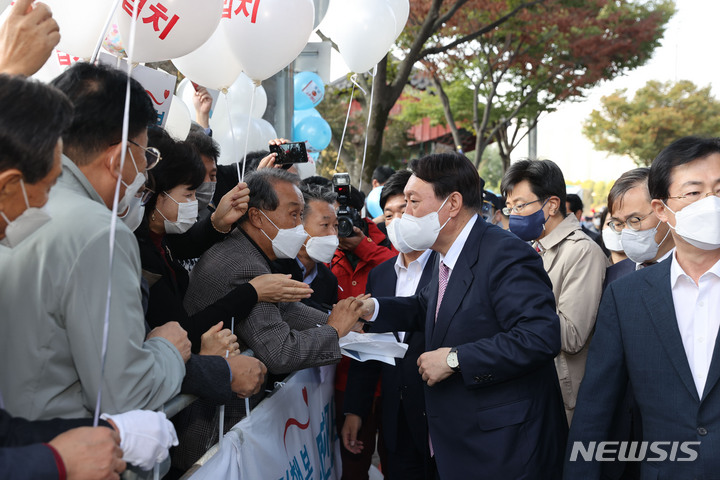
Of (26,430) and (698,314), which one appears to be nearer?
(26,430)

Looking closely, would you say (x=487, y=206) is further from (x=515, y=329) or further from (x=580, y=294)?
(x=515, y=329)

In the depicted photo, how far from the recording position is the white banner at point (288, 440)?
7.28ft

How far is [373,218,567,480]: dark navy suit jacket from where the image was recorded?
8.31 feet

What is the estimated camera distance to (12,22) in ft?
6.54

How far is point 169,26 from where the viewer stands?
3146 millimetres

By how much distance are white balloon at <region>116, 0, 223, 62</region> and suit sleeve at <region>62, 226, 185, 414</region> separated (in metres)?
1.68

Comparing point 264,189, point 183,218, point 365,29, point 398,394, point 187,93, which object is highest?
point 365,29

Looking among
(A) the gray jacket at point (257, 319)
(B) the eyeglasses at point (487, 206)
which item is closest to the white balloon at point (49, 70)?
(A) the gray jacket at point (257, 319)

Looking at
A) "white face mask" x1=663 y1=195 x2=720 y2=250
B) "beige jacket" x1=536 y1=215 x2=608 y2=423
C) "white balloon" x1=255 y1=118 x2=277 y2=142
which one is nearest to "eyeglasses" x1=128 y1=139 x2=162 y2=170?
"white face mask" x1=663 y1=195 x2=720 y2=250

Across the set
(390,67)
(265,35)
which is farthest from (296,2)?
(390,67)

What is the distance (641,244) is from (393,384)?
1.50 metres

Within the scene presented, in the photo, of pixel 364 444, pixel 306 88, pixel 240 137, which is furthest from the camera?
pixel 306 88

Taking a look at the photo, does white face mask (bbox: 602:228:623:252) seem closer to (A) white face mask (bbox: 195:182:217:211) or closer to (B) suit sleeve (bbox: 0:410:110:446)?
(A) white face mask (bbox: 195:182:217:211)

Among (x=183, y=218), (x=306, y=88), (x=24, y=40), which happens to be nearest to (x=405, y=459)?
(x=183, y=218)
